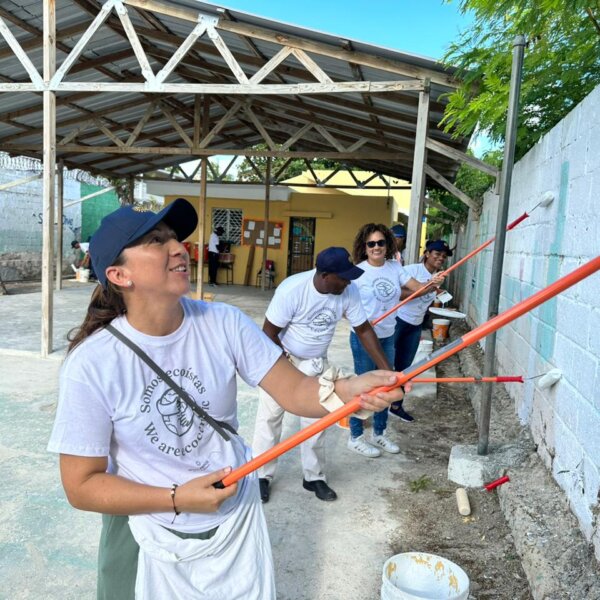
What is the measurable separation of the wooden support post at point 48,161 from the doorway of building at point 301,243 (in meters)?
10.0

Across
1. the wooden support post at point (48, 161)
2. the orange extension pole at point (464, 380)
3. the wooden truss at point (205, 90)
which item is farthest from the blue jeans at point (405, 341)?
the wooden support post at point (48, 161)

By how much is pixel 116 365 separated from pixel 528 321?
3247 mm

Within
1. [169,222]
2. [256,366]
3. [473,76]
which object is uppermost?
[473,76]

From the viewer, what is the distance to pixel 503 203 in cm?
311

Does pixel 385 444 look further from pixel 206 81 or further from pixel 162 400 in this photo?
pixel 206 81

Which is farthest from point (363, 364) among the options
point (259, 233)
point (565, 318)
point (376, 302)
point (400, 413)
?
point (259, 233)

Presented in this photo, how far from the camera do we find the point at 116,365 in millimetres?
1362

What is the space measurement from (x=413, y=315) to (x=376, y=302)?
2.22 ft

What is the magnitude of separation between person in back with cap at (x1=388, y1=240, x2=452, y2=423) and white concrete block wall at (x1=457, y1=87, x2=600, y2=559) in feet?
2.31

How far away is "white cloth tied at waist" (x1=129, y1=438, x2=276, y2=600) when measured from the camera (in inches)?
54.9

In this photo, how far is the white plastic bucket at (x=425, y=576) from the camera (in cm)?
213

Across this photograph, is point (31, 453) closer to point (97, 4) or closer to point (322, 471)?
point (322, 471)

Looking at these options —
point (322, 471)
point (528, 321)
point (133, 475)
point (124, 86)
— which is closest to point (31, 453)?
point (322, 471)

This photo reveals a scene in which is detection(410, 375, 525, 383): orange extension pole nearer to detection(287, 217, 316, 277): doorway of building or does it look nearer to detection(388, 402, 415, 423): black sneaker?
detection(388, 402, 415, 423): black sneaker
